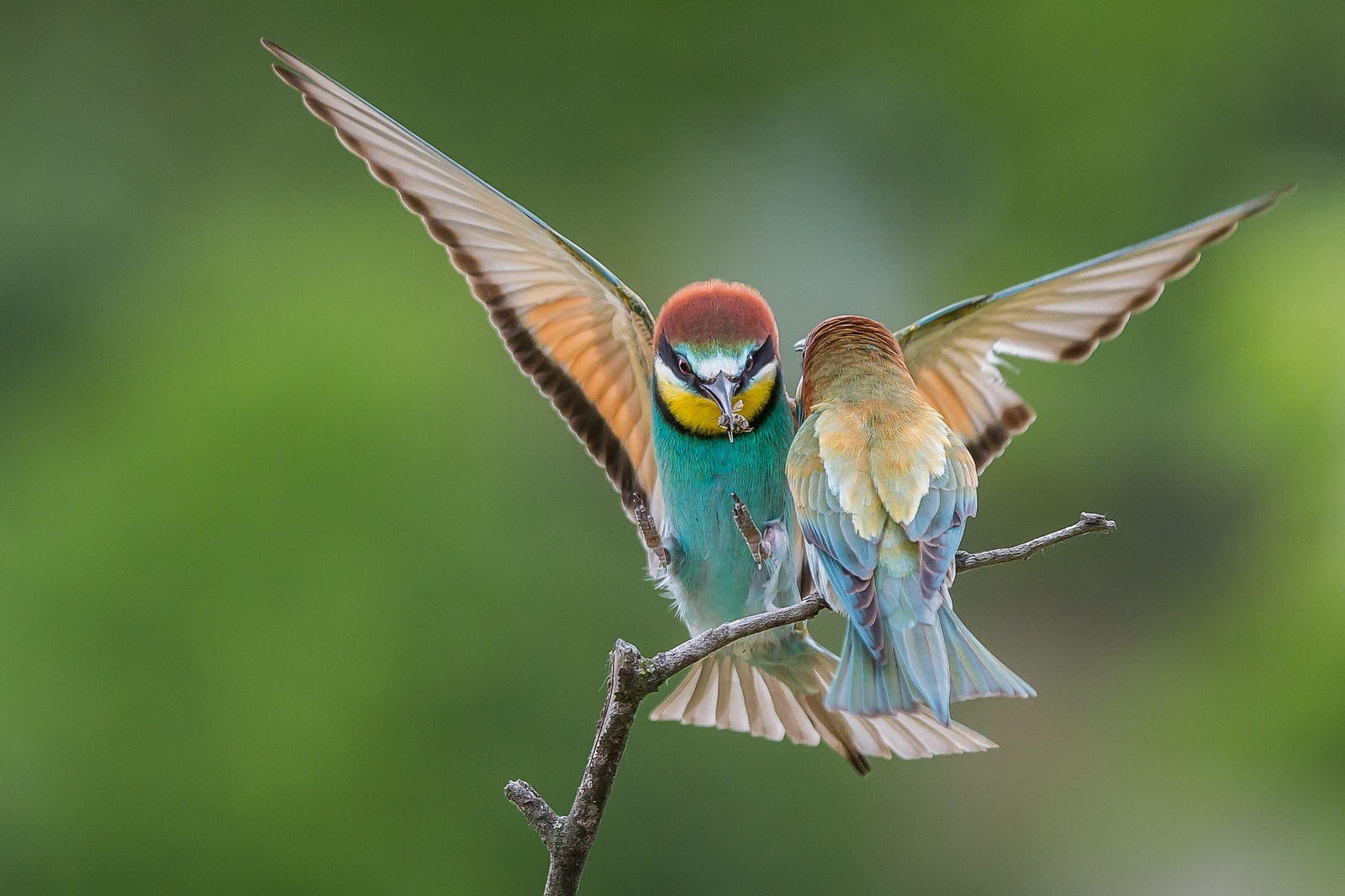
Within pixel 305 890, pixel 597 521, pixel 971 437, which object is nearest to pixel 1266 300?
pixel 597 521

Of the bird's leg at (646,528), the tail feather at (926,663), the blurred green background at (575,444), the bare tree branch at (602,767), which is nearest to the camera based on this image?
the bare tree branch at (602,767)

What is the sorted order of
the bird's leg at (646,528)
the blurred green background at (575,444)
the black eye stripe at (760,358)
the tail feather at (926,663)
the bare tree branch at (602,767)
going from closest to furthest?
1. the bare tree branch at (602,767)
2. the tail feather at (926,663)
3. the bird's leg at (646,528)
4. the black eye stripe at (760,358)
5. the blurred green background at (575,444)

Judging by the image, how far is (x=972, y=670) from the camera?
72 cm

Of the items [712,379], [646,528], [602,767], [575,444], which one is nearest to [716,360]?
[712,379]

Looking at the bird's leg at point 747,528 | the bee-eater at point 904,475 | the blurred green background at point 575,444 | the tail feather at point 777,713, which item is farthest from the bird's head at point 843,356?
the blurred green background at point 575,444

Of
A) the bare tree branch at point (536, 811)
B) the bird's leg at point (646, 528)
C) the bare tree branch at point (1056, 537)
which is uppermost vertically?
the bare tree branch at point (1056, 537)

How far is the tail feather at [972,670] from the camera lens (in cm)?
71

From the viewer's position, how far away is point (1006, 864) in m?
2.47

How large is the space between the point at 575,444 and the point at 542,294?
1.30m

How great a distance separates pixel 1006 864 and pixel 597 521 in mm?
1050

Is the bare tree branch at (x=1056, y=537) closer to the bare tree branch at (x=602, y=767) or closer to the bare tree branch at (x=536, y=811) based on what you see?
the bare tree branch at (x=602, y=767)

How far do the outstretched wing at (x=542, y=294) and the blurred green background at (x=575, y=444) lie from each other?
1.05 meters

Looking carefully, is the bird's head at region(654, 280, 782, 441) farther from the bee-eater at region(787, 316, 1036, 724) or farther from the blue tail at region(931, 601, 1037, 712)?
the blue tail at region(931, 601, 1037, 712)

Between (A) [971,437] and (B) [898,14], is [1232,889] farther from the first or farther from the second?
(B) [898,14]
